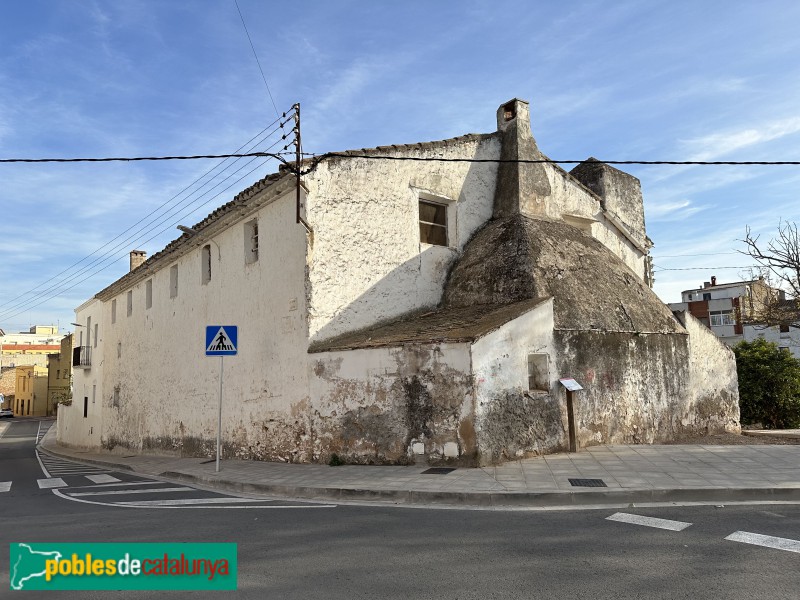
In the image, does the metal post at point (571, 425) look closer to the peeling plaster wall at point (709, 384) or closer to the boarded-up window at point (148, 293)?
the peeling plaster wall at point (709, 384)

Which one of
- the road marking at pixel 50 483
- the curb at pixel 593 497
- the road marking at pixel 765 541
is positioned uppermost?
the road marking at pixel 765 541

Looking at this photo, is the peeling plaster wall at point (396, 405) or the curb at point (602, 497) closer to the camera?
the curb at point (602, 497)

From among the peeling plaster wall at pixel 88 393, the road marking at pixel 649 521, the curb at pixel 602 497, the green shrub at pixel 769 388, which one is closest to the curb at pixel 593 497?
the curb at pixel 602 497

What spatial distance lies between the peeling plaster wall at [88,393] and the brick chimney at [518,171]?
19.3 meters

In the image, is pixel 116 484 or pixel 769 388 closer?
pixel 116 484

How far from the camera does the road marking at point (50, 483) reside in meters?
11.7

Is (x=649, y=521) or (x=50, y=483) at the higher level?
(x=649, y=521)

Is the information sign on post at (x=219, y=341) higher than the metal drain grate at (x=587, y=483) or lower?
higher

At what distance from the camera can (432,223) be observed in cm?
1448

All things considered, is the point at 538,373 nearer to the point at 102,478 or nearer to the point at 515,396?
the point at 515,396

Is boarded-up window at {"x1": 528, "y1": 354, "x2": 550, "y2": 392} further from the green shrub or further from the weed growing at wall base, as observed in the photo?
the green shrub

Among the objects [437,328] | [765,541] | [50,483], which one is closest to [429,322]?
[437,328]

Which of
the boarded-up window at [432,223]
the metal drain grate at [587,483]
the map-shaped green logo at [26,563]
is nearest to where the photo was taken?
the map-shaped green logo at [26,563]

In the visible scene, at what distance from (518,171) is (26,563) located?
13125 mm
